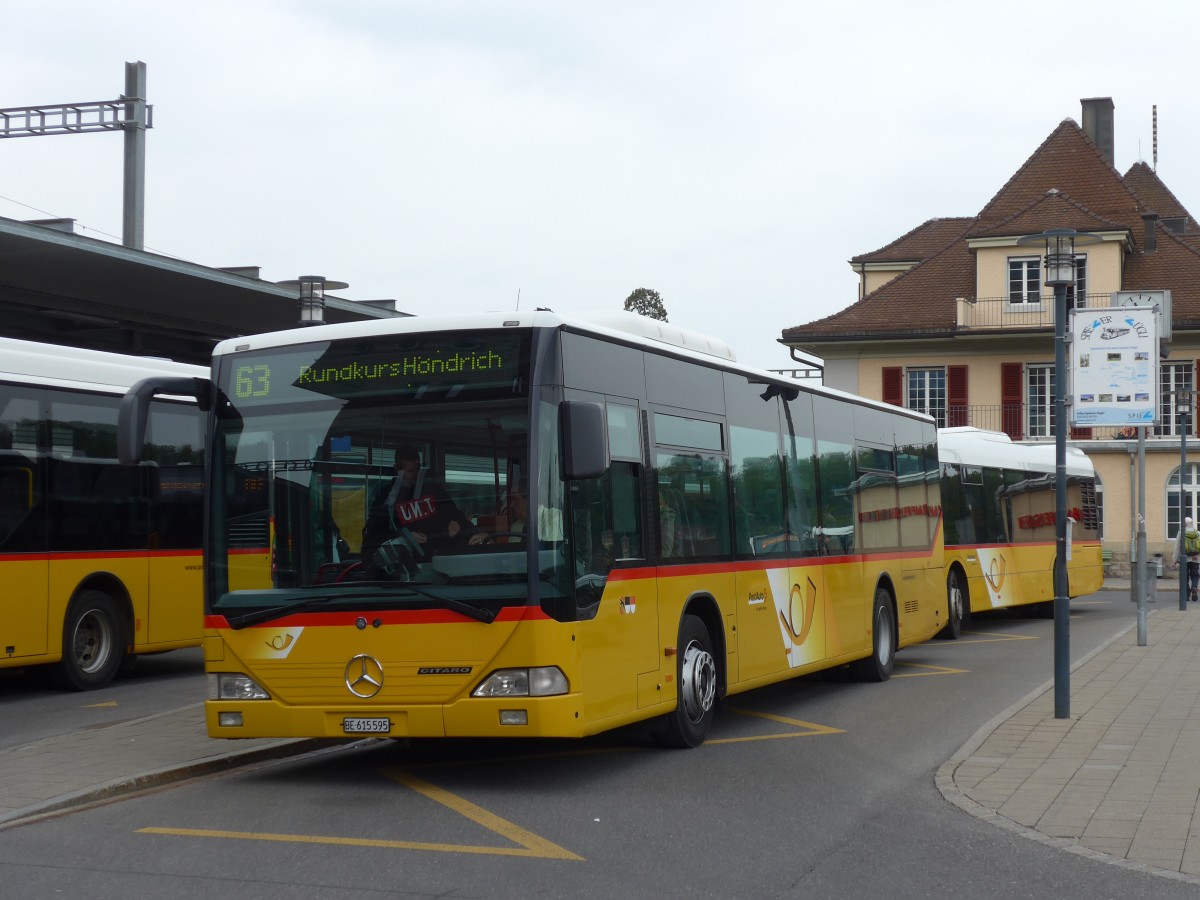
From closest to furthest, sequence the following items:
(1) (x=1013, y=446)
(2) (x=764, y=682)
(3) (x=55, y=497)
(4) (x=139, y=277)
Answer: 1. (2) (x=764, y=682)
2. (3) (x=55, y=497)
3. (4) (x=139, y=277)
4. (1) (x=1013, y=446)

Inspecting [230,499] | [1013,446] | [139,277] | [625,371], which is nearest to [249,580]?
[230,499]

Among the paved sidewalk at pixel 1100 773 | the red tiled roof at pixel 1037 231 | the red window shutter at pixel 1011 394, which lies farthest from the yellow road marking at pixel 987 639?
the red tiled roof at pixel 1037 231

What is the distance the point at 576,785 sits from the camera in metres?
9.85

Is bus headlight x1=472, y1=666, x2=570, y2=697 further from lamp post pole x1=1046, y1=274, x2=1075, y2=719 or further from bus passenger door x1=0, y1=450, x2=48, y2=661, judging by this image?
bus passenger door x1=0, y1=450, x2=48, y2=661

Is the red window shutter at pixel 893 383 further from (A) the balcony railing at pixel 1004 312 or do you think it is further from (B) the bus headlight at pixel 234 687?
(B) the bus headlight at pixel 234 687

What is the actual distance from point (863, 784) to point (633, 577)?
1.97m

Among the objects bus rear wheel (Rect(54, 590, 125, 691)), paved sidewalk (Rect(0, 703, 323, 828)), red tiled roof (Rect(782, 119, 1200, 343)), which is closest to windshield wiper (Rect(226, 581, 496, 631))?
paved sidewalk (Rect(0, 703, 323, 828))

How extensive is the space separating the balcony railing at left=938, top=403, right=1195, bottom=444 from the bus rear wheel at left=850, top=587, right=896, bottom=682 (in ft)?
114

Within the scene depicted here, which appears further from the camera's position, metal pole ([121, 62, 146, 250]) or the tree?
the tree

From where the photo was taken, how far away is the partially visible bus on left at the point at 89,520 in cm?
1477

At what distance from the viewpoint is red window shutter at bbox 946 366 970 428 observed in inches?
2052

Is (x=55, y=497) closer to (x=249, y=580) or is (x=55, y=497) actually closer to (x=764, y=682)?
(x=249, y=580)

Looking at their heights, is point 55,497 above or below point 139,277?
below

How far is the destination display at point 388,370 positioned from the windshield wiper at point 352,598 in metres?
1.19
